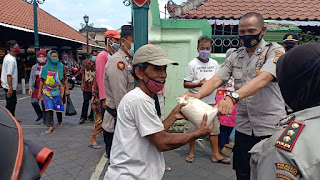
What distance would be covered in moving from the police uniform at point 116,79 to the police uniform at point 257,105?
128 cm

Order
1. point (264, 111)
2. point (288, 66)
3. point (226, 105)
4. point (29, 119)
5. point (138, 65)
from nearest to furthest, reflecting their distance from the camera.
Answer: point (288, 66)
point (138, 65)
point (226, 105)
point (264, 111)
point (29, 119)

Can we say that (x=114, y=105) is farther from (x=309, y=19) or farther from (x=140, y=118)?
(x=309, y=19)

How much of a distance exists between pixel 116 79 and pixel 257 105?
157 cm

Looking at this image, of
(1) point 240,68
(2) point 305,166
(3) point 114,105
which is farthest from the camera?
(3) point 114,105

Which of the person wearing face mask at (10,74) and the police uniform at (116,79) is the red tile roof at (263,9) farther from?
the police uniform at (116,79)

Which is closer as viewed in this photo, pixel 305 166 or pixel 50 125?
pixel 305 166

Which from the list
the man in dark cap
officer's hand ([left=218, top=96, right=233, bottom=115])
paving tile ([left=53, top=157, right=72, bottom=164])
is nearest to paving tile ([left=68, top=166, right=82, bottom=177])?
paving tile ([left=53, top=157, right=72, bottom=164])

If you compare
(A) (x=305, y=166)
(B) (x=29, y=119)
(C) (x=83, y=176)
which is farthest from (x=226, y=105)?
(B) (x=29, y=119)

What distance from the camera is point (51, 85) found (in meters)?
A: 5.25

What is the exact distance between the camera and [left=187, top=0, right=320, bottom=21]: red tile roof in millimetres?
7797

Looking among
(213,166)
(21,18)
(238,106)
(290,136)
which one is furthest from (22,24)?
(290,136)

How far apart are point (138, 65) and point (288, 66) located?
3.11 feet

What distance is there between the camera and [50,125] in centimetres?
547

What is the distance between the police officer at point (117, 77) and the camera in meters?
2.86
